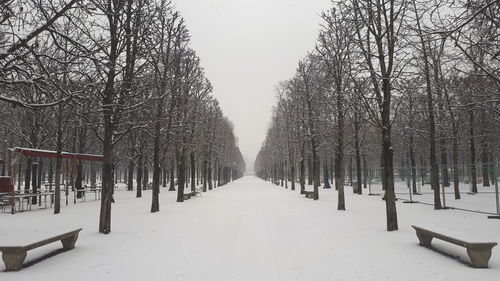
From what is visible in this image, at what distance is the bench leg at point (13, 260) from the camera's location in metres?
6.61

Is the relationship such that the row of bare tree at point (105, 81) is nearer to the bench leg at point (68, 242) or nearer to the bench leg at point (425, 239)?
the bench leg at point (68, 242)

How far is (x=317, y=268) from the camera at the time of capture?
270 inches

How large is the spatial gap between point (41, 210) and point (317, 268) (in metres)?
17.7

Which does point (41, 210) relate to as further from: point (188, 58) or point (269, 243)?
point (269, 243)

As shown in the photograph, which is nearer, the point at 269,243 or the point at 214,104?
the point at 269,243

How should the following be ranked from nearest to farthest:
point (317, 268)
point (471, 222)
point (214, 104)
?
point (317, 268) → point (471, 222) → point (214, 104)

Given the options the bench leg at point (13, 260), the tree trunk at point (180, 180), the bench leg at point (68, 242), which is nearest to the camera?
the bench leg at point (13, 260)

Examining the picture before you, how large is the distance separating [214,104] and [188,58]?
63.8 ft

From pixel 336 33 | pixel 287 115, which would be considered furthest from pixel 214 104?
pixel 336 33

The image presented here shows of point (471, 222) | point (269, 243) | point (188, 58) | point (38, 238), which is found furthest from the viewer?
point (188, 58)

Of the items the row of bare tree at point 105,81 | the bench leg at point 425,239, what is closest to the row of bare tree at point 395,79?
the bench leg at point 425,239

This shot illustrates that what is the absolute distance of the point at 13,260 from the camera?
261 inches

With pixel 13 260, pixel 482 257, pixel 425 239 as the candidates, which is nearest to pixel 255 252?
pixel 425 239

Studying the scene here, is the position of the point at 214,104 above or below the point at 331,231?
above
